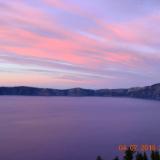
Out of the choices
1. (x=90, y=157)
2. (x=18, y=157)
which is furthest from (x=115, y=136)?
(x=18, y=157)

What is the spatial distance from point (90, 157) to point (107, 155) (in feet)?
13.3

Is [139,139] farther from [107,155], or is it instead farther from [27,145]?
[27,145]

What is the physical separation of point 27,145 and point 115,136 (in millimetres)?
25437

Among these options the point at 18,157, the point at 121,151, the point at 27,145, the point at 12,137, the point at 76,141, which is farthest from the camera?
the point at 12,137

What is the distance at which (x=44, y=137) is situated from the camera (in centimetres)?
7012

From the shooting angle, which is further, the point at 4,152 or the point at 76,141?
the point at 76,141

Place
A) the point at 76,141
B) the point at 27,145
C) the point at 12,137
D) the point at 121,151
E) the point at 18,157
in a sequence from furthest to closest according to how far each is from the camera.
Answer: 1. the point at 12,137
2. the point at 76,141
3. the point at 27,145
4. the point at 121,151
5. the point at 18,157

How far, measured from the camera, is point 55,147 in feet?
190

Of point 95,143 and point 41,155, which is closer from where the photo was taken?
point 41,155

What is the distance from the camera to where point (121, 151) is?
180 feet

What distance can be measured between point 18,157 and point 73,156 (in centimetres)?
990

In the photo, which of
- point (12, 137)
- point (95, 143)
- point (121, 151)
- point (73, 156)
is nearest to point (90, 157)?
point (73, 156)

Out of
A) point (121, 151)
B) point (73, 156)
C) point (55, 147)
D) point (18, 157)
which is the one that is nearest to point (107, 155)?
point (121, 151)

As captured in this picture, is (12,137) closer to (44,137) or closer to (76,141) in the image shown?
(44,137)
